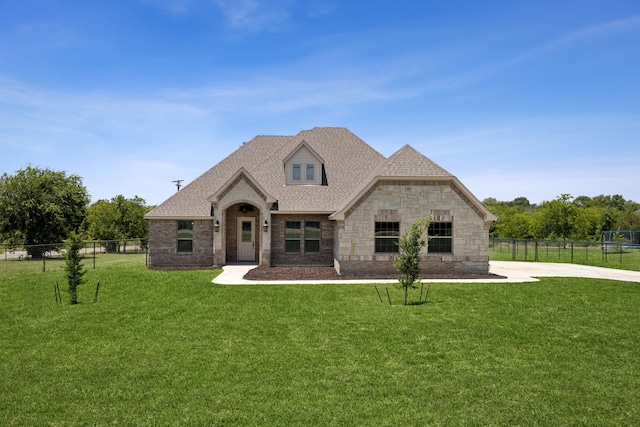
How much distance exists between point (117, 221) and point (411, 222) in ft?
143

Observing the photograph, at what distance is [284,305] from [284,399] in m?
6.78

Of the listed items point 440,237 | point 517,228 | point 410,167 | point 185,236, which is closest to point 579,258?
point 440,237

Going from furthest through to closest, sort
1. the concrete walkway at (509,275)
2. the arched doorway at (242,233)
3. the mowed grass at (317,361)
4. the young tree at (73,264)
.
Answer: the arched doorway at (242,233) < the concrete walkway at (509,275) < the young tree at (73,264) < the mowed grass at (317,361)

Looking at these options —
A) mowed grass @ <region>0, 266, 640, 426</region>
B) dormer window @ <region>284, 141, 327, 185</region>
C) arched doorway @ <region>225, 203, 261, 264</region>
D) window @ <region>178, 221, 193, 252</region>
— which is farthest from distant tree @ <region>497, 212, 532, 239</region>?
window @ <region>178, 221, 193, 252</region>

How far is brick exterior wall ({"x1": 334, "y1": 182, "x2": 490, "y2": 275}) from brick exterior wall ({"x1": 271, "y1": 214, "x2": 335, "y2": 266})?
11.8 feet

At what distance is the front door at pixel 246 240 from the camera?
83.6 feet

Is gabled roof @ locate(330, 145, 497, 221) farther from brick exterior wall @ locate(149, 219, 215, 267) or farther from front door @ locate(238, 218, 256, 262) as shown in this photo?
brick exterior wall @ locate(149, 219, 215, 267)

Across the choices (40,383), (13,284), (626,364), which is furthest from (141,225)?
(626,364)

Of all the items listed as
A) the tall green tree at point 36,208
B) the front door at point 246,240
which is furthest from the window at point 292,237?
the tall green tree at point 36,208

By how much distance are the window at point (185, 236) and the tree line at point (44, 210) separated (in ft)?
65.8

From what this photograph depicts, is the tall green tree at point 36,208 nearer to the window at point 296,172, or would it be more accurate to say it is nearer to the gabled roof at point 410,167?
the window at point 296,172

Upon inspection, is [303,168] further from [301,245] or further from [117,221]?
[117,221]

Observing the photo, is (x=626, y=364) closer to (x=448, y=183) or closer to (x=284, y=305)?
(x=284, y=305)

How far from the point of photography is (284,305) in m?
A: 13.5
